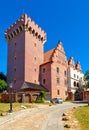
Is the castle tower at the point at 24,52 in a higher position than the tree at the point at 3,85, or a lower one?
higher

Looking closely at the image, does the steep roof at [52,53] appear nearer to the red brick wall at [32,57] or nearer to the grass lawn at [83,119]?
the red brick wall at [32,57]

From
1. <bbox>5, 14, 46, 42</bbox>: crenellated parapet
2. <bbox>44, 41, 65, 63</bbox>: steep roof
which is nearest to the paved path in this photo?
<bbox>5, 14, 46, 42</bbox>: crenellated parapet

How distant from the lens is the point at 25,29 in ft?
239

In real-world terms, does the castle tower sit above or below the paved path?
above

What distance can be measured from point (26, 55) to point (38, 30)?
39.8 feet

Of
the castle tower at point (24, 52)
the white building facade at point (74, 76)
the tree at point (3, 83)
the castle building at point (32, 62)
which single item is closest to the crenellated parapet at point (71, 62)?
the white building facade at point (74, 76)

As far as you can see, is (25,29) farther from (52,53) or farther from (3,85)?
(3,85)

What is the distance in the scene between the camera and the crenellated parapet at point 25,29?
73.2 metres

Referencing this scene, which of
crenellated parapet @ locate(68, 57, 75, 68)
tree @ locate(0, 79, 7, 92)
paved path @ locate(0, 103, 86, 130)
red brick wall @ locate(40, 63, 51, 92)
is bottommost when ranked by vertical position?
paved path @ locate(0, 103, 86, 130)

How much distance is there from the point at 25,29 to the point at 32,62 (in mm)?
10100

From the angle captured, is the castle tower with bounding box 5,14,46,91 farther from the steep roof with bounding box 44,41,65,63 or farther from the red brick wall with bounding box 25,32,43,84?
the steep roof with bounding box 44,41,65,63

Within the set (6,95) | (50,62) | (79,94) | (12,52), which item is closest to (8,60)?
(12,52)

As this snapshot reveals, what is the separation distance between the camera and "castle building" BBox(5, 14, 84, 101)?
7050 cm

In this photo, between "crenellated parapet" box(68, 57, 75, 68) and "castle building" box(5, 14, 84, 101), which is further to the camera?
"crenellated parapet" box(68, 57, 75, 68)
